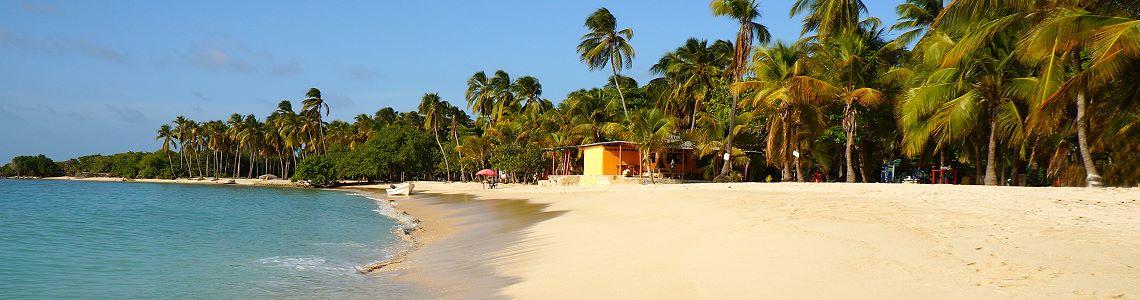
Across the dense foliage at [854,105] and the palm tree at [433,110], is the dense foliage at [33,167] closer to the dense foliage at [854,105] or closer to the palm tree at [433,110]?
the dense foliage at [854,105]

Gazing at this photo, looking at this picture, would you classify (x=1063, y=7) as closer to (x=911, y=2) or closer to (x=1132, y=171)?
(x=1132, y=171)

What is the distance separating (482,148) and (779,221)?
4248cm

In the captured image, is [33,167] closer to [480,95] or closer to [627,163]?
[480,95]

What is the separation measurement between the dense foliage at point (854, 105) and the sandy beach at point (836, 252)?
2.81 metres

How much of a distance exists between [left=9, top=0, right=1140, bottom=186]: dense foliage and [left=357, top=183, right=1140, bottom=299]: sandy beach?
9.21 ft

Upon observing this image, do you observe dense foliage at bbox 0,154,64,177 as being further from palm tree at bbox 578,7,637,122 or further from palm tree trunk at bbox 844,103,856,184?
palm tree trunk at bbox 844,103,856,184

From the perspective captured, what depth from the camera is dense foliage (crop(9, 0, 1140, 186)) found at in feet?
42.4

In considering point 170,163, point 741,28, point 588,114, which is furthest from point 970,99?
point 170,163

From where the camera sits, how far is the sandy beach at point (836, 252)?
19.2ft

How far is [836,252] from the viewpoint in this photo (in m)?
7.43

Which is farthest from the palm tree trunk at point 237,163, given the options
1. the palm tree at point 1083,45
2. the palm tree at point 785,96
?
the palm tree at point 1083,45

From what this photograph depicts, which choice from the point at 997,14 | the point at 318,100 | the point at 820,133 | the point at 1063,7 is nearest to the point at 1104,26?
the point at 1063,7

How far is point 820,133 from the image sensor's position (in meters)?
27.7

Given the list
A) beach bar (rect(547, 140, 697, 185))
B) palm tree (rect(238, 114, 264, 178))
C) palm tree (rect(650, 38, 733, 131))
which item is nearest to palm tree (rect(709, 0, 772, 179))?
beach bar (rect(547, 140, 697, 185))
